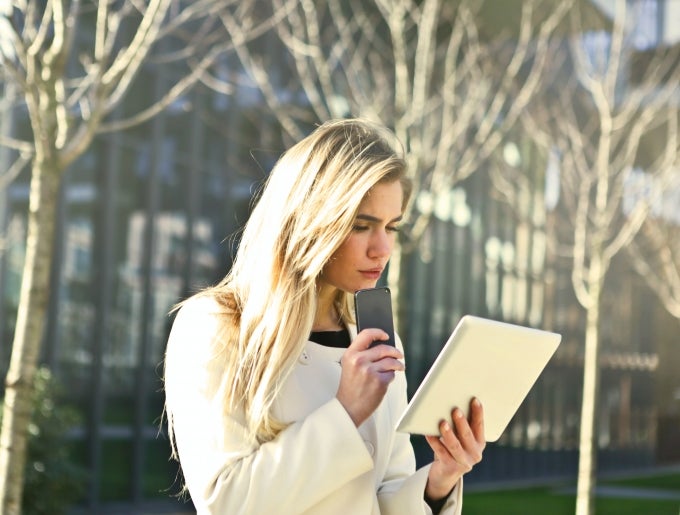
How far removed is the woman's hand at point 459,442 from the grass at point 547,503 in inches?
532

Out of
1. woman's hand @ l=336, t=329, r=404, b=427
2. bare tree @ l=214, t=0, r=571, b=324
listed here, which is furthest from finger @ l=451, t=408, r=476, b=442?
bare tree @ l=214, t=0, r=571, b=324

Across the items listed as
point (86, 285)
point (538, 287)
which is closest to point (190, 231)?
point (86, 285)

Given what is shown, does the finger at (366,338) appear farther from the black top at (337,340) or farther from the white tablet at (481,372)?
the black top at (337,340)

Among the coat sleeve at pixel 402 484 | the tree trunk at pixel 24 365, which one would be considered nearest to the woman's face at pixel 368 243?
the coat sleeve at pixel 402 484

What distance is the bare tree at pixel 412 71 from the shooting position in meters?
9.69

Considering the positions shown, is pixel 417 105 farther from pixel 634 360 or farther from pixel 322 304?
pixel 634 360

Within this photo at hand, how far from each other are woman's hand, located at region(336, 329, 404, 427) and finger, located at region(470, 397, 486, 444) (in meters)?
0.19

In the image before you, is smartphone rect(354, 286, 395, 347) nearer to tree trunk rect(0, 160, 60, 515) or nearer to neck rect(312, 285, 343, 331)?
neck rect(312, 285, 343, 331)

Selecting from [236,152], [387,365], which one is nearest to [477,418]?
[387,365]

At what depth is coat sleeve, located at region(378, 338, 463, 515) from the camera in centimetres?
265

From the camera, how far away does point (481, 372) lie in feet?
7.82

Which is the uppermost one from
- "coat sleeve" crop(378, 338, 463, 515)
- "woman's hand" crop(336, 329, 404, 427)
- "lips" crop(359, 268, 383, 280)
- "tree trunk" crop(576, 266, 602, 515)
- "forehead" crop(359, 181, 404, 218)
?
"forehead" crop(359, 181, 404, 218)

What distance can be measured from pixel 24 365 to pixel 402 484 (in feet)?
9.61

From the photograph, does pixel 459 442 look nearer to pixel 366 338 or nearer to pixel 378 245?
pixel 366 338
